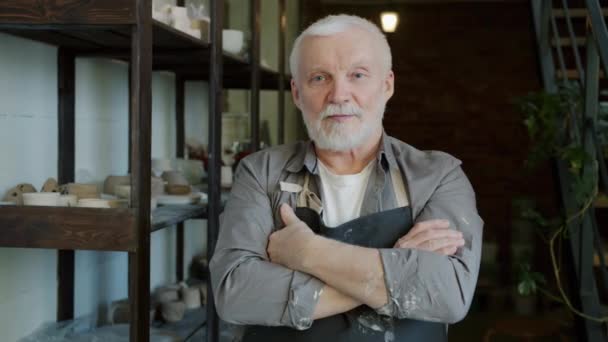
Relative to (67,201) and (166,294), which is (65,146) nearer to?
(67,201)

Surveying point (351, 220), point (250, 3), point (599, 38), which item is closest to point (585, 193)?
point (599, 38)

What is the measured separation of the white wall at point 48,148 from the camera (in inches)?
85.4

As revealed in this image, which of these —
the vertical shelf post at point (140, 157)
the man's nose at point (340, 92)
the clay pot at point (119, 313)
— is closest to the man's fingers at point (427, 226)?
the man's nose at point (340, 92)

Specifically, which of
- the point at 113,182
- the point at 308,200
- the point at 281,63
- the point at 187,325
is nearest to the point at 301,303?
the point at 308,200

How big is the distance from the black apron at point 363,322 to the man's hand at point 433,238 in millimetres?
69

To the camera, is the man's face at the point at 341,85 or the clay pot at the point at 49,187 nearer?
the man's face at the point at 341,85

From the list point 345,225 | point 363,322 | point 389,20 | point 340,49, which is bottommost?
point 363,322

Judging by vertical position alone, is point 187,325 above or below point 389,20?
below

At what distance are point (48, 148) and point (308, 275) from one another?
123cm

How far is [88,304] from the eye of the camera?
264 centimetres

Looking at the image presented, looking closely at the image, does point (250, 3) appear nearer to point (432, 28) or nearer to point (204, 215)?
point (204, 215)

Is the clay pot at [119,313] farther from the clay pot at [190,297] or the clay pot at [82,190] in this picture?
the clay pot at [82,190]

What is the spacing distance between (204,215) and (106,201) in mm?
759

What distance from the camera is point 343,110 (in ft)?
5.70
